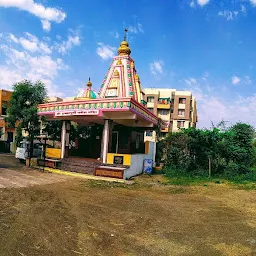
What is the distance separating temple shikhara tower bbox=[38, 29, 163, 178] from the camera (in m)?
14.6

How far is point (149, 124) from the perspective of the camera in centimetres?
1847

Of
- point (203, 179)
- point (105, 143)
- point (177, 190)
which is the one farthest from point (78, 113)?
point (203, 179)

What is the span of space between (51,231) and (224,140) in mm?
14863

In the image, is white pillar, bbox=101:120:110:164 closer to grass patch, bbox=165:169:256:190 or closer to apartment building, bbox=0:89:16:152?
grass patch, bbox=165:169:256:190

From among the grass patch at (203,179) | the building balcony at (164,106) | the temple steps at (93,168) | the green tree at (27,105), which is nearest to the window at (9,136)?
the green tree at (27,105)

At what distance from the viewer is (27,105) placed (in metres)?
20.0

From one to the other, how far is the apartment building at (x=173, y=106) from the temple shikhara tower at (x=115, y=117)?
24.2 metres

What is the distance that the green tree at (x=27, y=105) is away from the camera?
19309mm

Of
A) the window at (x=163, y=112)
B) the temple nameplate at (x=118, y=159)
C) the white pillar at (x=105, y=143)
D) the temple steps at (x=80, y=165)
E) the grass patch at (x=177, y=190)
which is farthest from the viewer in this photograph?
the window at (x=163, y=112)

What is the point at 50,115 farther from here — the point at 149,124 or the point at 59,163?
the point at 149,124

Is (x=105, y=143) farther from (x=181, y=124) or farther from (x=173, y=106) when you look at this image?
(x=173, y=106)

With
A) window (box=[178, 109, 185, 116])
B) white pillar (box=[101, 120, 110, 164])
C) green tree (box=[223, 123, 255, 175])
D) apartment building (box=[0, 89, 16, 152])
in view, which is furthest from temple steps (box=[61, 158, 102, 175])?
window (box=[178, 109, 185, 116])

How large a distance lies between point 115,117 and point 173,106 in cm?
3134

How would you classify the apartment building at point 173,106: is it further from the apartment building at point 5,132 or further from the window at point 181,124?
the apartment building at point 5,132
